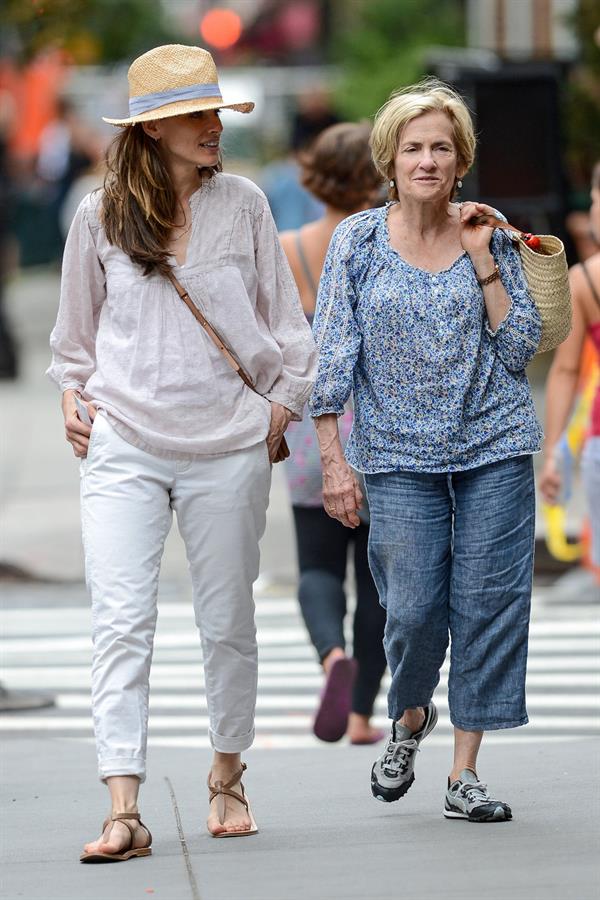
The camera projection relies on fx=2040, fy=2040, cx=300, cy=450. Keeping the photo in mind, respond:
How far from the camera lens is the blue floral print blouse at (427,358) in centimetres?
496

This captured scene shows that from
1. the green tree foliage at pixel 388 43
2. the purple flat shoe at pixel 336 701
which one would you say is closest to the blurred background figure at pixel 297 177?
the purple flat shoe at pixel 336 701

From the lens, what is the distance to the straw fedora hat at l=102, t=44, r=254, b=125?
4980 millimetres

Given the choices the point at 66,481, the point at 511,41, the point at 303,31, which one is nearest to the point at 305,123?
the point at 511,41

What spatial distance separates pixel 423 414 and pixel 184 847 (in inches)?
47.9

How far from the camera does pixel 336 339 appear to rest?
5.07 metres

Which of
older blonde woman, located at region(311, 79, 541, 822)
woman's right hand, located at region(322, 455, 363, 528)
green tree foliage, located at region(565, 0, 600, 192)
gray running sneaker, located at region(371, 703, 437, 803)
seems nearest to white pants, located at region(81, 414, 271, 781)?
woman's right hand, located at region(322, 455, 363, 528)

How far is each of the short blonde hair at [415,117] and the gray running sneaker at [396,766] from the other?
1.45 m

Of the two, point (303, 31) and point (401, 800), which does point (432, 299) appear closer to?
point (401, 800)

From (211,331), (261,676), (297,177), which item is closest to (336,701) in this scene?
(211,331)

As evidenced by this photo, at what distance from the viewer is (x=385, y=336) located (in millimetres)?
5016

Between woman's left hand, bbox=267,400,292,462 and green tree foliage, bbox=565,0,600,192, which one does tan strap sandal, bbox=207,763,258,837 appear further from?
green tree foliage, bbox=565,0,600,192

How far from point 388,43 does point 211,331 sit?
3317cm

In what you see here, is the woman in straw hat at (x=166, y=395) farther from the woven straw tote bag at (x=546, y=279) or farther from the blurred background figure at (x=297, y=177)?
the blurred background figure at (x=297, y=177)

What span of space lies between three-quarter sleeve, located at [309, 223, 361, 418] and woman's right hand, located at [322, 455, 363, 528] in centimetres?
14
